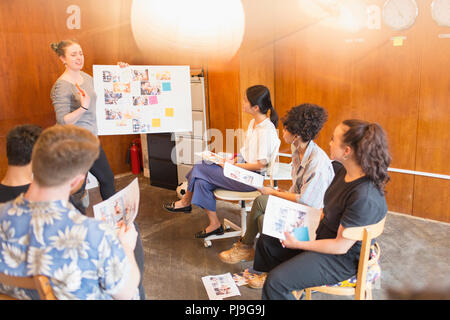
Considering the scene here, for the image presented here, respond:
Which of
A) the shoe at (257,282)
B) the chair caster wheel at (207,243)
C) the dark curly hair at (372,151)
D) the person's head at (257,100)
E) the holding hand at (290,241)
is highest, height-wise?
the person's head at (257,100)

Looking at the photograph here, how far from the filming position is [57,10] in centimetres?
Answer: 336

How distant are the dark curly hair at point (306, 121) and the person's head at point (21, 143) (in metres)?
1.35

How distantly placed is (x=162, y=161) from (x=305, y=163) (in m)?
2.23

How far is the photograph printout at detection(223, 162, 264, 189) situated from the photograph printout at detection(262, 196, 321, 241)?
28.0 inches

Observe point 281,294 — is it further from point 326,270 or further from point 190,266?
point 190,266

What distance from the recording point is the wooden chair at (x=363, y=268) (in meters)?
1.50

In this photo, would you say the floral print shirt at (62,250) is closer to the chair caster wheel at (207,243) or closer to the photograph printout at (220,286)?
the photograph printout at (220,286)

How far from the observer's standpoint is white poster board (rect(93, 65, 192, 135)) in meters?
3.21

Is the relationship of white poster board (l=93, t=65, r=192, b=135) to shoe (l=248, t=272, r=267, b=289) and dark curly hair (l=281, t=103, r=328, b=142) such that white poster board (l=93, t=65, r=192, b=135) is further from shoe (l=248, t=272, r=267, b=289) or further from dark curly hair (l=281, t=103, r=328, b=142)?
shoe (l=248, t=272, r=267, b=289)

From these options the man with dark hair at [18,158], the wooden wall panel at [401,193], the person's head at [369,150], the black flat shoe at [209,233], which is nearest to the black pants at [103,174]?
the black flat shoe at [209,233]

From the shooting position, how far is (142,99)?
3.34m

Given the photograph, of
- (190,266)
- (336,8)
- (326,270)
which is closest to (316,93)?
(336,8)
